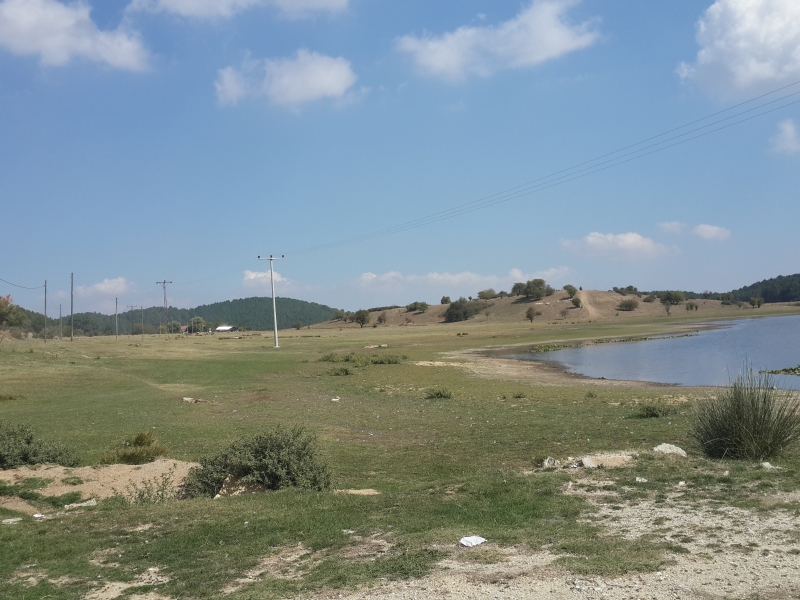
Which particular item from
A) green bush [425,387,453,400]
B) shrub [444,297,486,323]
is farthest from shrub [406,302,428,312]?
green bush [425,387,453,400]

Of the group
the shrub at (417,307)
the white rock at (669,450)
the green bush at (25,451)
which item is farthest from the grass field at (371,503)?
the shrub at (417,307)

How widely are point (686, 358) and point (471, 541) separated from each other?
143 feet

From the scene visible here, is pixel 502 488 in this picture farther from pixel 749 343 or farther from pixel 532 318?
pixel 532 318

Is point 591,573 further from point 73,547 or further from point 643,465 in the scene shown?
point 73,547

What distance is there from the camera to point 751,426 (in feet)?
38.6

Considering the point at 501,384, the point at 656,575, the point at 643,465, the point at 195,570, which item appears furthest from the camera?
the point at 501,384

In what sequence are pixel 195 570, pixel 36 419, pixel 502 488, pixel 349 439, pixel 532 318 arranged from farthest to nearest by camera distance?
pixel 532 318 < pixel 36 419 < pixel 349 439 < pixel 502 488 < pixel 195 570

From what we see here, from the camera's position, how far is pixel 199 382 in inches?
1400

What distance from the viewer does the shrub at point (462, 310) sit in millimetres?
150000

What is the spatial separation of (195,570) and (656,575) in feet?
15.5

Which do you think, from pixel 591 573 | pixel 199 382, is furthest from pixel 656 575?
pixel 199 382

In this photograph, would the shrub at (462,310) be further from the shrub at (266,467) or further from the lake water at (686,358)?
the shrub at (266,467)

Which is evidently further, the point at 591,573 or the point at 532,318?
the point at 532,318

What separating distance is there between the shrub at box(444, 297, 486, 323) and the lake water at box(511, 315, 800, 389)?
274ft
